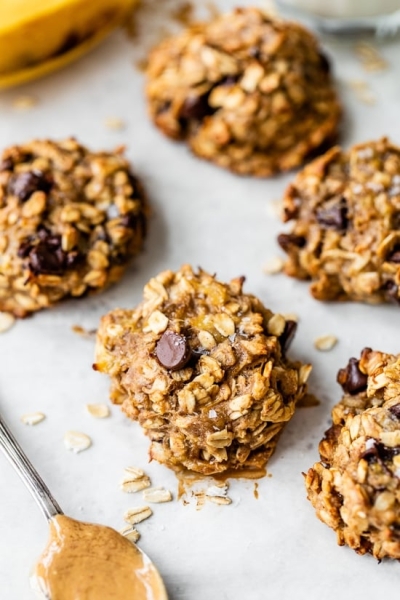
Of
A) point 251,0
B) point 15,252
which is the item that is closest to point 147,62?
point 251,0

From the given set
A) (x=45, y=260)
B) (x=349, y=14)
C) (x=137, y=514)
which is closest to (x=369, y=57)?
(x=349, y=14)

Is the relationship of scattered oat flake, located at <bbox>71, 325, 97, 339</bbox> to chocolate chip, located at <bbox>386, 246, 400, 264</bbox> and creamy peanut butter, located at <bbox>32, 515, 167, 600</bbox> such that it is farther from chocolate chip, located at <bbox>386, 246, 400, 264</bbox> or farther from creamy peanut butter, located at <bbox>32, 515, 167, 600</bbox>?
chocolate chip, located at <bbox>386, 246, 400, 264</bbox>

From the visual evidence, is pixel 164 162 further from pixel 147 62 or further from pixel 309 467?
pixel 309 467

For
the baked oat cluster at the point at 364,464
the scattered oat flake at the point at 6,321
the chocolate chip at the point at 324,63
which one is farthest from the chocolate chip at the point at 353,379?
the chocolate chip at the point at 324,63

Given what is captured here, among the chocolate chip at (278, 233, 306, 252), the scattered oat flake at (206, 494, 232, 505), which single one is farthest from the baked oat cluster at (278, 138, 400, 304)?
the scattered oat flake at (206, 494, 232, 505)

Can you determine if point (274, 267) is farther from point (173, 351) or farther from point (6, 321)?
point (6, 321)
